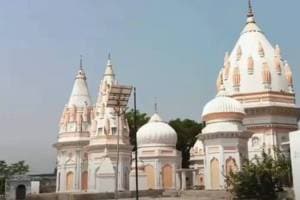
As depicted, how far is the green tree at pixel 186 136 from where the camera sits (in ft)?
207

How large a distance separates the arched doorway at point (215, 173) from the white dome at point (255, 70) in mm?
10205

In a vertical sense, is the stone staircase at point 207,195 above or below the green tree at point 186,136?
below

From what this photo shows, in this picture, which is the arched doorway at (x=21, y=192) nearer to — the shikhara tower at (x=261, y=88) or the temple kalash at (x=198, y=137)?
the temple kalash at (x=198, y=137)

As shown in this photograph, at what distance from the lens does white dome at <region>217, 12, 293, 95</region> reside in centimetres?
4638

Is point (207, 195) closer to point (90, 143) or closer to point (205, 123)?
point (205, 123)

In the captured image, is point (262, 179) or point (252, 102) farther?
point (252, 102)

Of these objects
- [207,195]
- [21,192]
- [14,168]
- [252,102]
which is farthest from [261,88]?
[14,168]

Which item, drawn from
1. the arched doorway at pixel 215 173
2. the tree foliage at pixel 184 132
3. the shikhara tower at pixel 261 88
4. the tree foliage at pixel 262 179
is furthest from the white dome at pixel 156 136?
the tree foliage at pixel 262 179

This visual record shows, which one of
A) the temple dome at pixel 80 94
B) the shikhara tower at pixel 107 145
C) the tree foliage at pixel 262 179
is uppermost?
the temple dome at pixel 80 94

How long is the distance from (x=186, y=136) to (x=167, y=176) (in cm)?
1805

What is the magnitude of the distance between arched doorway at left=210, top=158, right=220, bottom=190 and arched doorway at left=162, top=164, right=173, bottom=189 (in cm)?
799

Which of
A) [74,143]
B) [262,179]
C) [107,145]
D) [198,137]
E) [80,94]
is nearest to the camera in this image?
[262,179]

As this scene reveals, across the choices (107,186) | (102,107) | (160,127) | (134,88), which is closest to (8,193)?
(107,186)

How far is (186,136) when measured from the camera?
6366 centimetres
